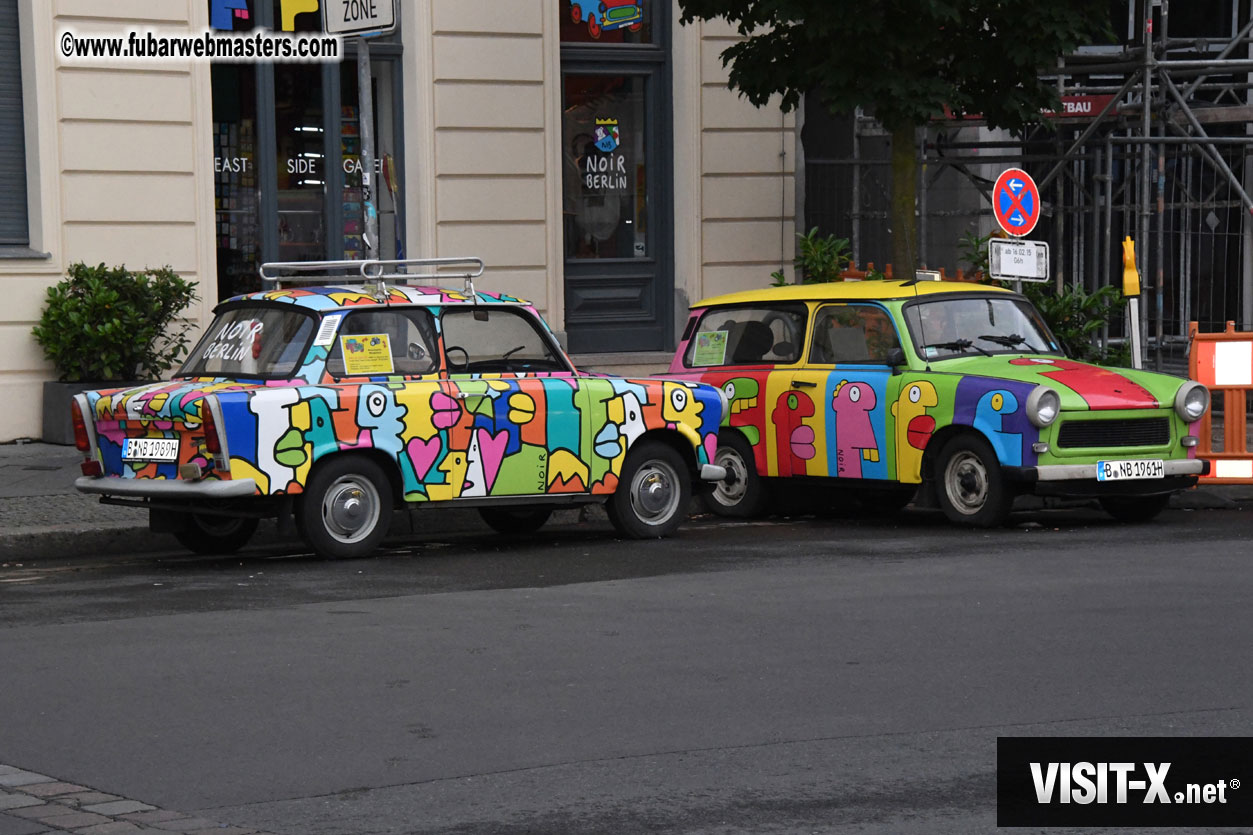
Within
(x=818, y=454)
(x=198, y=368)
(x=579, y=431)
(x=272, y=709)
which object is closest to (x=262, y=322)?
(x=198, y=368)

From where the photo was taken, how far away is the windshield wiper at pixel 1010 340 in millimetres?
13242

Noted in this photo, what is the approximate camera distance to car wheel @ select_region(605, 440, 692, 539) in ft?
40.0

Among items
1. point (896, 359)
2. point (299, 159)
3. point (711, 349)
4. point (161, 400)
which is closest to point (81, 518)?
point (161, 400)

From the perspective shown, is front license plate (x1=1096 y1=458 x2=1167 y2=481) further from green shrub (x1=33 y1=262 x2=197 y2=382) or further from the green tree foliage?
green shrub (x1=33 y1=262 x2=197 y2=382)

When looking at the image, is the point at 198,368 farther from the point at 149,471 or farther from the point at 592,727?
the point at 592,727

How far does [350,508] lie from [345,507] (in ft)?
0.10

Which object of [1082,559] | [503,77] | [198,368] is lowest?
[1082,559]

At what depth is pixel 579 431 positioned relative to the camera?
39.1ft

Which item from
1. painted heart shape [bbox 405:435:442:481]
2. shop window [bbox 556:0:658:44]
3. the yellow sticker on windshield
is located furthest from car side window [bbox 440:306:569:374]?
shop window [bbox 556:0:658:44]

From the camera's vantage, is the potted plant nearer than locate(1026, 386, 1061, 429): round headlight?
No

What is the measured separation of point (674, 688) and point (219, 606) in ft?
9.91

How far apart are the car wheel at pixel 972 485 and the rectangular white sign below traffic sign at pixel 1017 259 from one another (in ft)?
10.7

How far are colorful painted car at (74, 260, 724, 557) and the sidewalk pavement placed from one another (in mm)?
671

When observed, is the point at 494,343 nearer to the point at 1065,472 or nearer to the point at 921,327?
the point at 921,327
